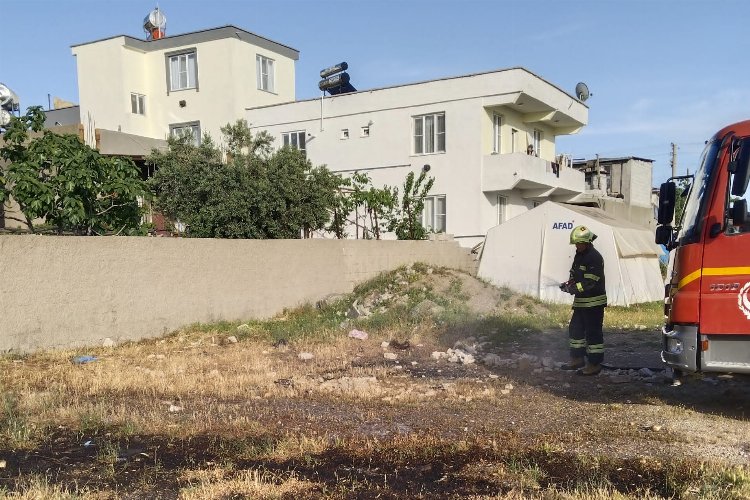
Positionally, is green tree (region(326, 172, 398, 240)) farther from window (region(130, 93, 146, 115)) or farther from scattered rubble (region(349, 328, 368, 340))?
window (region(130, 93, 146, 115))

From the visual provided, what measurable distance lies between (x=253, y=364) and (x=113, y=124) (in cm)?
2183

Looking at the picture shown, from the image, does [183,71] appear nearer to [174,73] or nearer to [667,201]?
[174,73]

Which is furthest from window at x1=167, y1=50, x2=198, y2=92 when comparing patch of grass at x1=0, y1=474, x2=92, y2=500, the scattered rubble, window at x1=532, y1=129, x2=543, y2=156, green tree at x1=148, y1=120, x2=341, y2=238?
patch of grass at x1=0, y1=474, x2=92, y2=500

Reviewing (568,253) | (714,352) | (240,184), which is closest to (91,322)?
(240,184)

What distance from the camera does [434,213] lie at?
2181cm

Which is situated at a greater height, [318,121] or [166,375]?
[318,121]

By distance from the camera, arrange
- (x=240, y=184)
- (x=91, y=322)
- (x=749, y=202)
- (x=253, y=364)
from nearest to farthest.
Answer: (x=749, y=202) → (x=253, y=364) → (x=91, y=322) → (x=240, y=184)

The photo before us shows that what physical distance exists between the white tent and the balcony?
3.11m

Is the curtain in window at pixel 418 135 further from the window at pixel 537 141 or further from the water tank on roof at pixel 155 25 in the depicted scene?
the water tank on roof at pixel 155 25

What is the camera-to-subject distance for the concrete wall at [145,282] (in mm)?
8805

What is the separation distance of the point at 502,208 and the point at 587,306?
578 inches

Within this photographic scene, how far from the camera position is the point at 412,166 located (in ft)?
71.9

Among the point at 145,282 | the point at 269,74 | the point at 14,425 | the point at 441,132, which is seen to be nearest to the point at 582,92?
the point at 441,132

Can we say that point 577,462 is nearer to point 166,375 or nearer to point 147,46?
point 166,375
